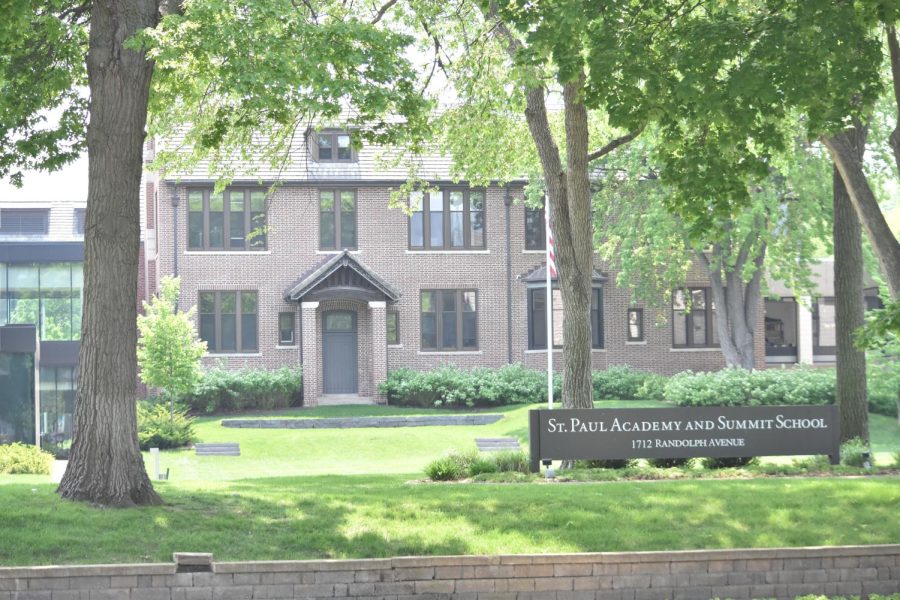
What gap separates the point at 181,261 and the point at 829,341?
3076 cm

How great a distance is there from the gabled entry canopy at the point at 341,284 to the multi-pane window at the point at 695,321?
10.5 metres

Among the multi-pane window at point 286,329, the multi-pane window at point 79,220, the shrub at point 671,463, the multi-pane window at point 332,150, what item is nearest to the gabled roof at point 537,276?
the multi-pane window at point 332,150

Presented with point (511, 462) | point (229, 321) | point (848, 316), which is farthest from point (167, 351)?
point (848, 316)

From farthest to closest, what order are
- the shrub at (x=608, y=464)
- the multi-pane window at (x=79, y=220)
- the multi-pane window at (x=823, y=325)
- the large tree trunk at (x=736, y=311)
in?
the multi-pane window at (x=79, y=220), the multi-pane window at (x=823, y=325), the large tree trunk at (x=736, y=311), the shrub at (x=608, y=464)

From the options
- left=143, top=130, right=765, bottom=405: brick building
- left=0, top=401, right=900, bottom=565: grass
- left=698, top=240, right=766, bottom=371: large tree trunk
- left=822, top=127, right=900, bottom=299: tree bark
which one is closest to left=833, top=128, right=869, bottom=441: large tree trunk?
left=822, top=127, right=900, bottom=299: tree bark

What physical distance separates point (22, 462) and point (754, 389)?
21.9 metres

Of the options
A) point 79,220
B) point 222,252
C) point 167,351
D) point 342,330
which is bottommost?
point 167,351

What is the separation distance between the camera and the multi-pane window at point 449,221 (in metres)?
43.2

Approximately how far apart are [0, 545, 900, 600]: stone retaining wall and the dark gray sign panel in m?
6.68

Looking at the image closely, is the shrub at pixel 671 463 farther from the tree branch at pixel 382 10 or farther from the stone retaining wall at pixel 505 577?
the tree branch at pixel 382 10

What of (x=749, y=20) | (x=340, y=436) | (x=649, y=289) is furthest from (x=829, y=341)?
(x=749, y=20)

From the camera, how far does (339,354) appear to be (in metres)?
42.7

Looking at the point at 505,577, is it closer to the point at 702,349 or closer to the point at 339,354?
the point at 339,354

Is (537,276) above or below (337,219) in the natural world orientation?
below
